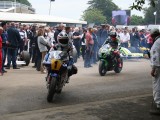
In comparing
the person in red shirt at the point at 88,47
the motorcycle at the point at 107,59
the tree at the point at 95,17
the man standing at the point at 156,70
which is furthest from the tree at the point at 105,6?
the man standing at the point at 156,70

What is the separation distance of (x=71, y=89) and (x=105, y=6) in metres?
114

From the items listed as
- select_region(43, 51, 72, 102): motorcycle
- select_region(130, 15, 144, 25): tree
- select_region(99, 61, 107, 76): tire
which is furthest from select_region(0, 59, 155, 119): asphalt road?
select_region(130, 15, 144, 25): tree

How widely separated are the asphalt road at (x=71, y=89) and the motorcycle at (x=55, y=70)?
337 millimetres

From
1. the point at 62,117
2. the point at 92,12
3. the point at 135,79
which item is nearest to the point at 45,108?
the point at 62,117

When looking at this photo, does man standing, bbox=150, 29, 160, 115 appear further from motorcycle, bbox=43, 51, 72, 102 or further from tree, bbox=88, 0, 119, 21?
tree, bbox=88, 0, 119, 21

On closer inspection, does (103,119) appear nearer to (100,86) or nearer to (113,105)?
(113,105)

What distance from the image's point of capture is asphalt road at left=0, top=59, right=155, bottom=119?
8.39m

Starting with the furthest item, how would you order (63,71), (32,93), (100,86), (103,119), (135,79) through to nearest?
1. (135,79)
2. (100,86)
3. (32,93)
4. (63,71)
5. (103,119)

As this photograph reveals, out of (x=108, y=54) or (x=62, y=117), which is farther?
(x=108, y=54)

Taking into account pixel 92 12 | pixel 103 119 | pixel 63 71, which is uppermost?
pixel 92 12

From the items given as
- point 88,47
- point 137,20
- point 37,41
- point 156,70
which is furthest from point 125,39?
point 137,20

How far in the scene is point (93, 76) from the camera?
513 inches

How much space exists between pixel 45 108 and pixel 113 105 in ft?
4.89

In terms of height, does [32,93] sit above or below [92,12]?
below
